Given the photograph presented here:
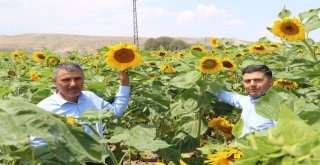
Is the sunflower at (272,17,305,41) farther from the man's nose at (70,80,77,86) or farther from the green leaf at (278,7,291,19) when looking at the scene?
the man's nose at (70,80,77,86)

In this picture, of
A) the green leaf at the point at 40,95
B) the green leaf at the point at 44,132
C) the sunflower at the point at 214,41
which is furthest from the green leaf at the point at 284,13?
the sunflower at the point at 214,41

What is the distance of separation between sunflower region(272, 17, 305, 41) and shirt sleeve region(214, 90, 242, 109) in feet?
1.80

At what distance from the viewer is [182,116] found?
372 cm

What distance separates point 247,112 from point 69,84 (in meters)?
1.18

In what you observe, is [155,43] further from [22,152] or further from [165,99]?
[22,152]

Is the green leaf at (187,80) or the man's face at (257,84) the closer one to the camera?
the man's face at (257,84)

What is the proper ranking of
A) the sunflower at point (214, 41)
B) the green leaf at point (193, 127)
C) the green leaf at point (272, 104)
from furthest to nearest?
1. the sunflower at point (214, 41)
2. the green leaf at point (193, 127)
3. the green leaf at point (272, 104)

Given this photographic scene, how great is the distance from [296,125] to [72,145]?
34 cm

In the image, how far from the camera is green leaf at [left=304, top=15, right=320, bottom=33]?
109 inches

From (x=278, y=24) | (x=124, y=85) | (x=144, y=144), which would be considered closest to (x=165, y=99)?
(x=124, y=85)

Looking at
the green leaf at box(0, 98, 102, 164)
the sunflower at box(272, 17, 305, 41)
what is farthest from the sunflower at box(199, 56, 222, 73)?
the green leaf at box(0, 98, 102, 164)

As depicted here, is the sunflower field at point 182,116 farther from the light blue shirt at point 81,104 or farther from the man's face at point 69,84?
the man's face at point 69,84

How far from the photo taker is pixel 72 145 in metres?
0.71

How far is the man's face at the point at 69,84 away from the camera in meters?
2.97
